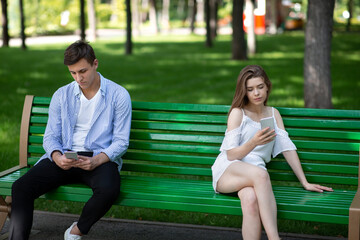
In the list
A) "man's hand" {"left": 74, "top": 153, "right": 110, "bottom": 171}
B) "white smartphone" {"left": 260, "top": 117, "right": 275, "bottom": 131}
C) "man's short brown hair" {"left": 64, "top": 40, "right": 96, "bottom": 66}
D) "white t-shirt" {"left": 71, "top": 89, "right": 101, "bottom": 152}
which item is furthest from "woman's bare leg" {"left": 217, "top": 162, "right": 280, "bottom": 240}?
"man's short brown hair" {"left": 64, "top": 40, "right": 96, "bottom": 66}

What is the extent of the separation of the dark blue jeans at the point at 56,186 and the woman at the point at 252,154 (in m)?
0.72

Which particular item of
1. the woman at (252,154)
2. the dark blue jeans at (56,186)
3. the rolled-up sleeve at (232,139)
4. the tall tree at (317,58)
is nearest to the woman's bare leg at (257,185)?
the woman at (252,154)

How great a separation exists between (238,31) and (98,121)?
13.9 meters

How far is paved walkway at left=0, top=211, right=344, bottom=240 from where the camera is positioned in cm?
452

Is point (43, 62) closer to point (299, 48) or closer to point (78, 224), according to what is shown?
point (299, 48)

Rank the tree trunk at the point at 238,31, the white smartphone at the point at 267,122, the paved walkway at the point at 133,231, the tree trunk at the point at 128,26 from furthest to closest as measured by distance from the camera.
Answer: the tree trunk at the point at 128,26, the tree trunk at the point at 238,31, the paved walkway at the point at 133,231, the white smartphone at the point at 267,122

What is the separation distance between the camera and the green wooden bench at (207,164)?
11.9 ft

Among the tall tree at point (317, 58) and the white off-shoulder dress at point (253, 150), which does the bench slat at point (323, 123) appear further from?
the tall tree at point (317, 58)

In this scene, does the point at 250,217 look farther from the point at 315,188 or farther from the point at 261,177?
the point at 315,188

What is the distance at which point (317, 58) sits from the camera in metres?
8.80

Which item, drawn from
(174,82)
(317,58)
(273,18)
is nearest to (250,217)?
(317,58)

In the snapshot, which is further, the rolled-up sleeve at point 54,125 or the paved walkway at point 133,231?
the paved walkway at point 133,231

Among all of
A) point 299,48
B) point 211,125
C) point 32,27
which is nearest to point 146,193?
point 211,125

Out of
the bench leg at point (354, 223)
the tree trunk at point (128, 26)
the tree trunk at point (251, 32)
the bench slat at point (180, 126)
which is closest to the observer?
the bench leg at point (354, 223)
